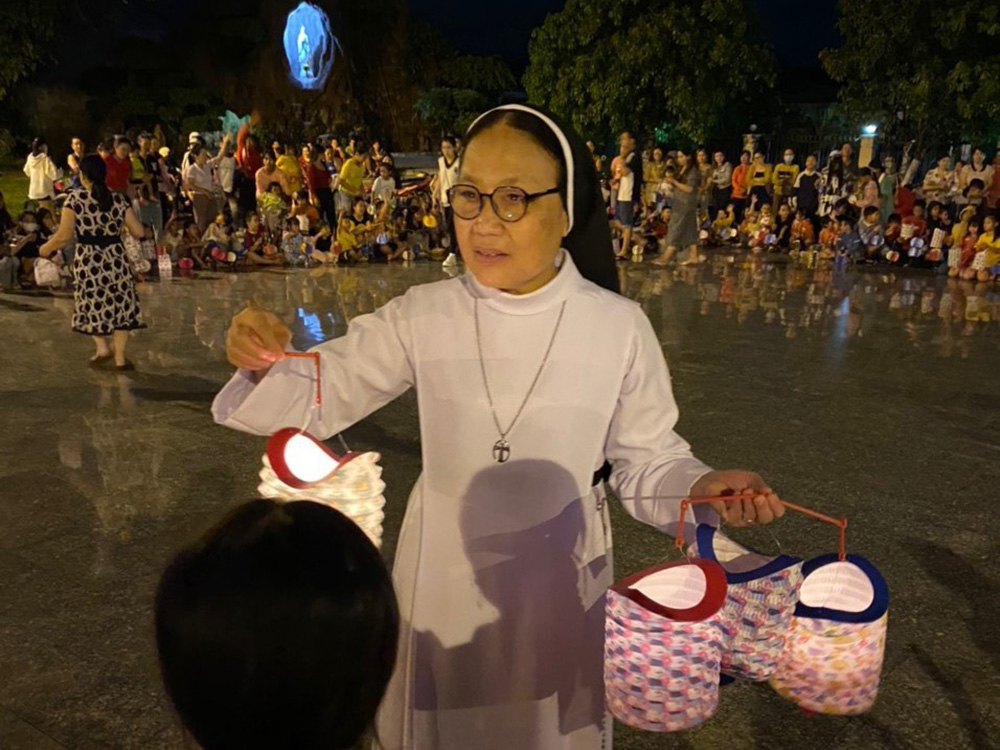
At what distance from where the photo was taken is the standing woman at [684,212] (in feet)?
42.6

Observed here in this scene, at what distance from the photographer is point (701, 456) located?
5301 millimetres

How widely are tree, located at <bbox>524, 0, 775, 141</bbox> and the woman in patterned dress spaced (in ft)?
58.9

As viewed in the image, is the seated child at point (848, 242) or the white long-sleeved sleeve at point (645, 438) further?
the seated child at point (848, 242)

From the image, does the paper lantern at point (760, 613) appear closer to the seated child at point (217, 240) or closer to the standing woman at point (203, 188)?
the seated child at point (217, 240)

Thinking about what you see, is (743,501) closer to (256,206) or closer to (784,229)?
(256,206)

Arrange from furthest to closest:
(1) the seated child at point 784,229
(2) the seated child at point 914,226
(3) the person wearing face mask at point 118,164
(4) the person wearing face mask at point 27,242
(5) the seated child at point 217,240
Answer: (1) the seated child at point 784,229 < (2) the seated child at point 914,226 < (5) the seated child at point 217,240 < (3) the person wearing face mask at point 118,164 < (4) the person wearing face mask at point 27,242

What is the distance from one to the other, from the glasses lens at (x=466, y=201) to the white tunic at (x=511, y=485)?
0.57ft

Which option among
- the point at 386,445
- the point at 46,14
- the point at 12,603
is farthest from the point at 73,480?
the point at 46,14

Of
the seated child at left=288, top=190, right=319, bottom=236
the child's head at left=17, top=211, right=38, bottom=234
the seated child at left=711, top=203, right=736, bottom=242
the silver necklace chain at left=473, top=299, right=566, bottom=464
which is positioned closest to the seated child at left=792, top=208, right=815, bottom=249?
the seated child at left=711, top=203, right=736, bottom=242

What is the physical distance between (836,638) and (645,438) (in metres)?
0.57

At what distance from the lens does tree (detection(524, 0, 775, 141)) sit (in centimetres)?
2219

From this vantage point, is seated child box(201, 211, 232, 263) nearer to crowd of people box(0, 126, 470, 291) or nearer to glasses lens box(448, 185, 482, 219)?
crowd of people box(0, 126, 470, 291)

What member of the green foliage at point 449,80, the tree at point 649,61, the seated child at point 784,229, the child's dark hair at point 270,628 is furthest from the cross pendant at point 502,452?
the green foliage at point 449,80

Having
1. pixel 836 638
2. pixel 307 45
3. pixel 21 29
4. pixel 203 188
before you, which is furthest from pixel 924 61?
A: pixel 307 45
